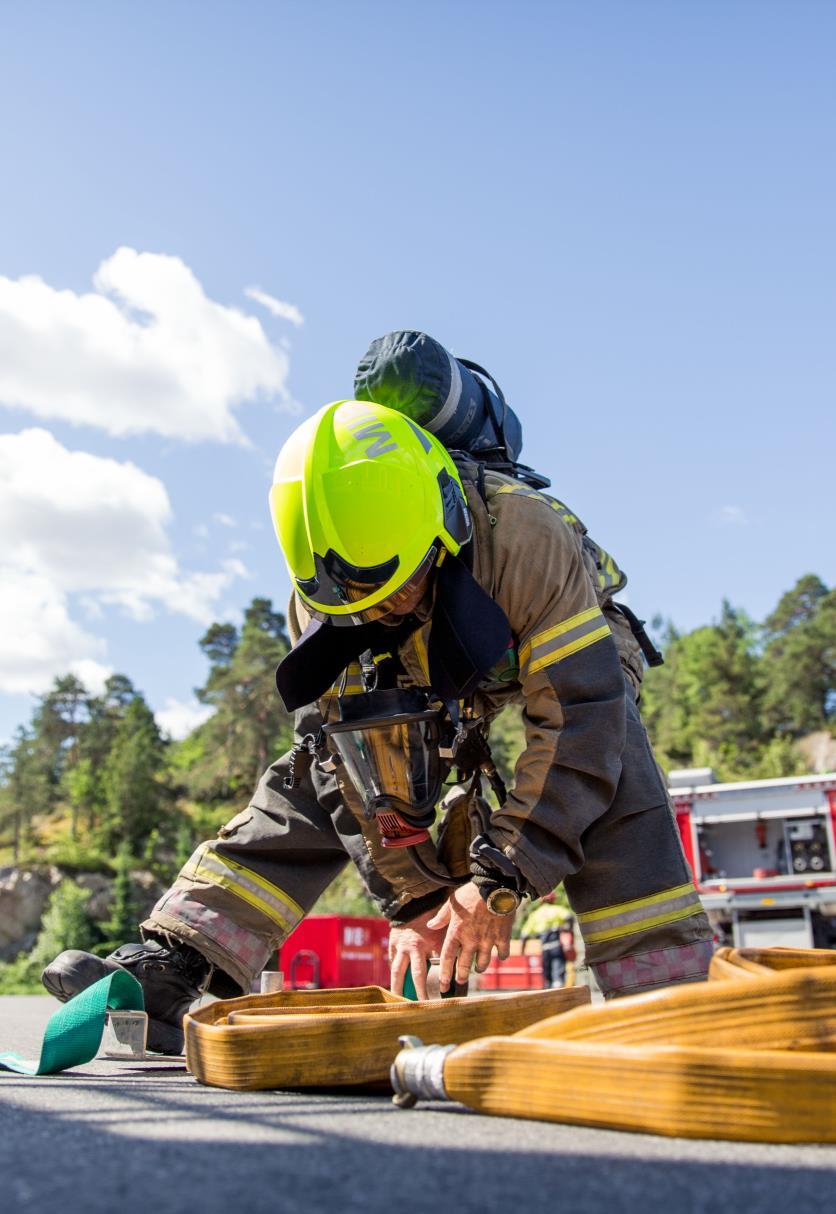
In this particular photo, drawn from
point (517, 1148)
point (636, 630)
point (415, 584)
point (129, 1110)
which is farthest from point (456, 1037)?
point (636, 630)

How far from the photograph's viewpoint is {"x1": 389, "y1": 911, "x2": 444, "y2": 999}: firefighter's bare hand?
3.25 m

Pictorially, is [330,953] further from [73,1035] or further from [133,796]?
[133,796]

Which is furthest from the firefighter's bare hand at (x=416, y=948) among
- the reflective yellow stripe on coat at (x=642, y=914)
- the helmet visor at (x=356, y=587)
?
the helmet visor at (x=356, y=587)

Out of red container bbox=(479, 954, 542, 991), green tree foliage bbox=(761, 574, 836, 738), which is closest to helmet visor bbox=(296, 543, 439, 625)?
red container bbox=(479, 954, 542, 991)

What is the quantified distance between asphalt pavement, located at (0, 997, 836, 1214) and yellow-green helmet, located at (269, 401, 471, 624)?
130 centimetres

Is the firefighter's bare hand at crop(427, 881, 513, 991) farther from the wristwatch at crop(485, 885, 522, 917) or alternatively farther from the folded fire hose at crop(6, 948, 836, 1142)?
the folded fire hose at crop(6, 948, 836, 1142)

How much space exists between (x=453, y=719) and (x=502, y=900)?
47 centimetres

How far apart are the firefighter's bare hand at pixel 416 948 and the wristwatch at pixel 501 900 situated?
511mm

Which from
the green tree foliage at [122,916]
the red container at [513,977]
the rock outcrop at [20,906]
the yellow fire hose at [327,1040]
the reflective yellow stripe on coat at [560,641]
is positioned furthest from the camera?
the rock outcrop at [20,906]

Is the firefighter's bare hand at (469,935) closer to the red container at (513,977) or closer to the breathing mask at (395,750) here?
the breathing mask at (395,750)

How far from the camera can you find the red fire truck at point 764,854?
48.3 feet

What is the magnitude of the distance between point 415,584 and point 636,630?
1.05m

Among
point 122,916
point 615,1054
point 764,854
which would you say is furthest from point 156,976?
point 122,916

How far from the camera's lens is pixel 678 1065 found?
4.85 ft
